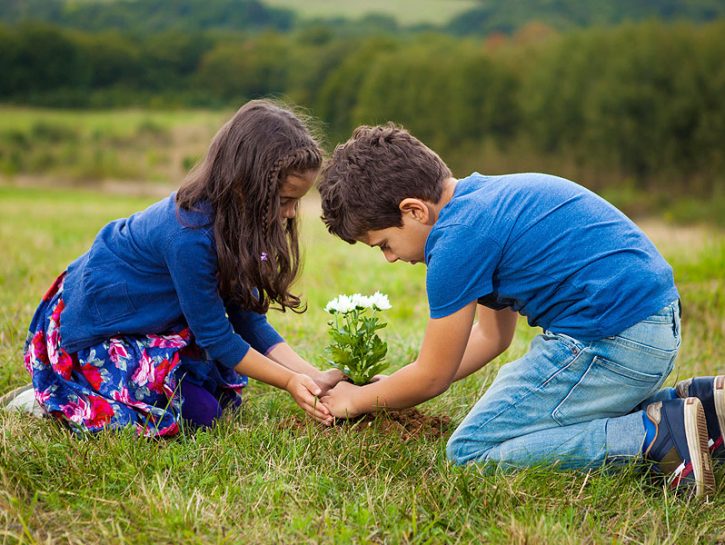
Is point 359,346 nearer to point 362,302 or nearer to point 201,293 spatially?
point 362,302

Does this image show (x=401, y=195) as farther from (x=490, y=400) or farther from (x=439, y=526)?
(x=439, y=526)

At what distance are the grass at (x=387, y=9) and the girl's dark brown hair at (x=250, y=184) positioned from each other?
105 ft

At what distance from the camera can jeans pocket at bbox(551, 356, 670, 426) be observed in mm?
2566

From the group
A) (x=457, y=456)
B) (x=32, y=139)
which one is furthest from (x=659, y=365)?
(x=32, y=139)

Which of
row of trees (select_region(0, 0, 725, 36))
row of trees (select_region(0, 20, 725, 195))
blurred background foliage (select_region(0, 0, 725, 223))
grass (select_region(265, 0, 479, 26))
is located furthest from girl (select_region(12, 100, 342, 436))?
grass (select_region(265, 0, 479, 26))

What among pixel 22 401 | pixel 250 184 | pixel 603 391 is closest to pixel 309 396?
pixel 250 184

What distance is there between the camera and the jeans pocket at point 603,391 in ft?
8.42

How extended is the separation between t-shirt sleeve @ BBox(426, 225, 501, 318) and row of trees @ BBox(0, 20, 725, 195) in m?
7.72

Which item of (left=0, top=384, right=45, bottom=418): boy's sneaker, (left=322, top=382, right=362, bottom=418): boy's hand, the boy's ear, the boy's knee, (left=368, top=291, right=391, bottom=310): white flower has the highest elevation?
the boy's ear

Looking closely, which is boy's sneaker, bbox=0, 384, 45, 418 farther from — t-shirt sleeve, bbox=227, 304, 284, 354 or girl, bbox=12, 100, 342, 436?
t-shirt sleeve, bbox=227, 304, 284, 354

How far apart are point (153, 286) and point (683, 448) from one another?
2039 mm

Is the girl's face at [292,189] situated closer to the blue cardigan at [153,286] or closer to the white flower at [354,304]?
the blue cardigan at [153,286]

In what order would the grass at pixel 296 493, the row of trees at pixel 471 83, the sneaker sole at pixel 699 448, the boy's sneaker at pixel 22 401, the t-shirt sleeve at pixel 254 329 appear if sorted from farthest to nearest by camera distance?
the row of trees at pixel 471 83 < the t-shirt sleeve at pixel 254 329 < the boy's sneaker at pixel 22 401 < the sneaker sole at pixel 699 448 < the grass at pixel 296 493

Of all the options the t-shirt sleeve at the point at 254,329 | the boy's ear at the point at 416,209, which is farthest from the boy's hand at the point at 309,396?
the boy's ear at the point at 416,209
